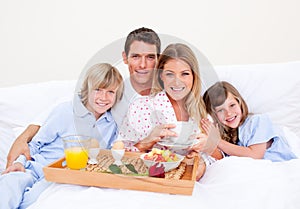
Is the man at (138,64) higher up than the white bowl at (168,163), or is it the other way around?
the man at (138,64)

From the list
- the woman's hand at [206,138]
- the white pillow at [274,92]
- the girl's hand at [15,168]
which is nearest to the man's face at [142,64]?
the woman's hand at [206,138]

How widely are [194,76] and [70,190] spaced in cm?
49

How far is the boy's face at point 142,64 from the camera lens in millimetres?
1129

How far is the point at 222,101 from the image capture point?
4.66 ft

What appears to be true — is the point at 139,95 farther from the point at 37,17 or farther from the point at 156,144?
the point at 37,17

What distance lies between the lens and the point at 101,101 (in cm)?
122

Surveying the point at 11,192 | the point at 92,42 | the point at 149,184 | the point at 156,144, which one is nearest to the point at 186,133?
the point at 156,144

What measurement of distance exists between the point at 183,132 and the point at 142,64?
238mm

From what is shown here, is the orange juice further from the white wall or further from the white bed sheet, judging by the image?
the white wall

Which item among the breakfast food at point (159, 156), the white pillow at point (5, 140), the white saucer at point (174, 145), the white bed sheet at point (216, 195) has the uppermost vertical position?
the white saucer at point (174, 145)

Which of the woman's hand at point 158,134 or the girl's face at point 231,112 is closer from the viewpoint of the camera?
the woman's hand at point 158,134

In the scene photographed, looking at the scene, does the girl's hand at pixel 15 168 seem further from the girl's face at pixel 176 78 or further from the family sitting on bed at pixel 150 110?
the girl's face at pixel 176 78

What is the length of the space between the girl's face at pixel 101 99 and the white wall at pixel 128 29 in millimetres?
910

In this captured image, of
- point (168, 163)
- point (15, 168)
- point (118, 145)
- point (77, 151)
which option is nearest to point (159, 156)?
point (168, 163)
